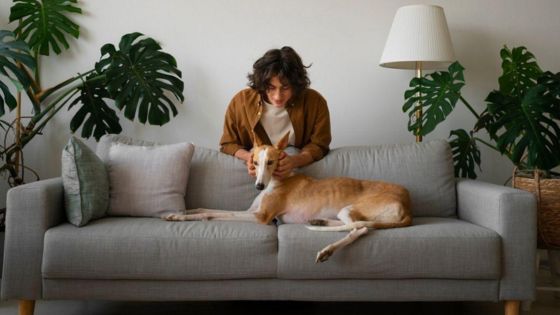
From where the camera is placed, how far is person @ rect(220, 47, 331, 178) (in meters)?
3.03

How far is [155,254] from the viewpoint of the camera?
Answer: 2385 mm

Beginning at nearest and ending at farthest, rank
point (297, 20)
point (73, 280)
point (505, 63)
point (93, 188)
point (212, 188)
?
point (73, 280)
point (93, 188)
point (212, 188)
point (505, 63)
point (297, 20)

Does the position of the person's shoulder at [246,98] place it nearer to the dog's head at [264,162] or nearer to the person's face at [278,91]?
the person's face at [278,91]

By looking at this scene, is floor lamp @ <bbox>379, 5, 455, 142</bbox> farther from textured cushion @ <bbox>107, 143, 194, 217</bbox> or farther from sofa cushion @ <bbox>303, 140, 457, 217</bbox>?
textured cushion @ <bbox>107, 143, 194, 217</bbox>

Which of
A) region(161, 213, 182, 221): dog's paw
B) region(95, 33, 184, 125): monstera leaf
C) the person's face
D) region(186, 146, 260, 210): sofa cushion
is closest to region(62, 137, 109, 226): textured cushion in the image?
region(161, 213, 182, 221): dog's paw

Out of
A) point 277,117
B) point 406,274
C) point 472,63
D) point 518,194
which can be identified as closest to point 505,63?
point 472,63

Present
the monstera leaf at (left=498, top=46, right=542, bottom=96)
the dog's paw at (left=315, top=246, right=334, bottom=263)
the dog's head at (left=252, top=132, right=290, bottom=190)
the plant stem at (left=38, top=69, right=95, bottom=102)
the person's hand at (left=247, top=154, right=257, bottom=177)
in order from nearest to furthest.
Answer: the dog's paw at (left=315, top=246, right=334, bottom=263), the dog's head at (left=252, top=132, right=290, bottom=190), the person's hand at (left=247, top=154, right=257, bottom=177), the monstera leaf at (left=498, top=46, right=542, bottom=96), the plant stem at (left=38, top=69, right=95, bottom=102)

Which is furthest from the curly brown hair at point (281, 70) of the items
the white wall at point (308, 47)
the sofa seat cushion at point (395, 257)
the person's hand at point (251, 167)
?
the sofa seat cushion at point (395, 257)

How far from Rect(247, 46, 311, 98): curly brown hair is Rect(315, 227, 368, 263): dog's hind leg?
3.21 ft

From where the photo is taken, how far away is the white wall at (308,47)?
379 cm

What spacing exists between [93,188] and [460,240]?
1738 millimetres

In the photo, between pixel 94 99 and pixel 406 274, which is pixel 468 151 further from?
pixel 94 99

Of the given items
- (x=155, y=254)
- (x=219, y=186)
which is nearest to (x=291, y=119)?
(x=219, y=186)

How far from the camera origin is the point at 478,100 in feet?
12.9
